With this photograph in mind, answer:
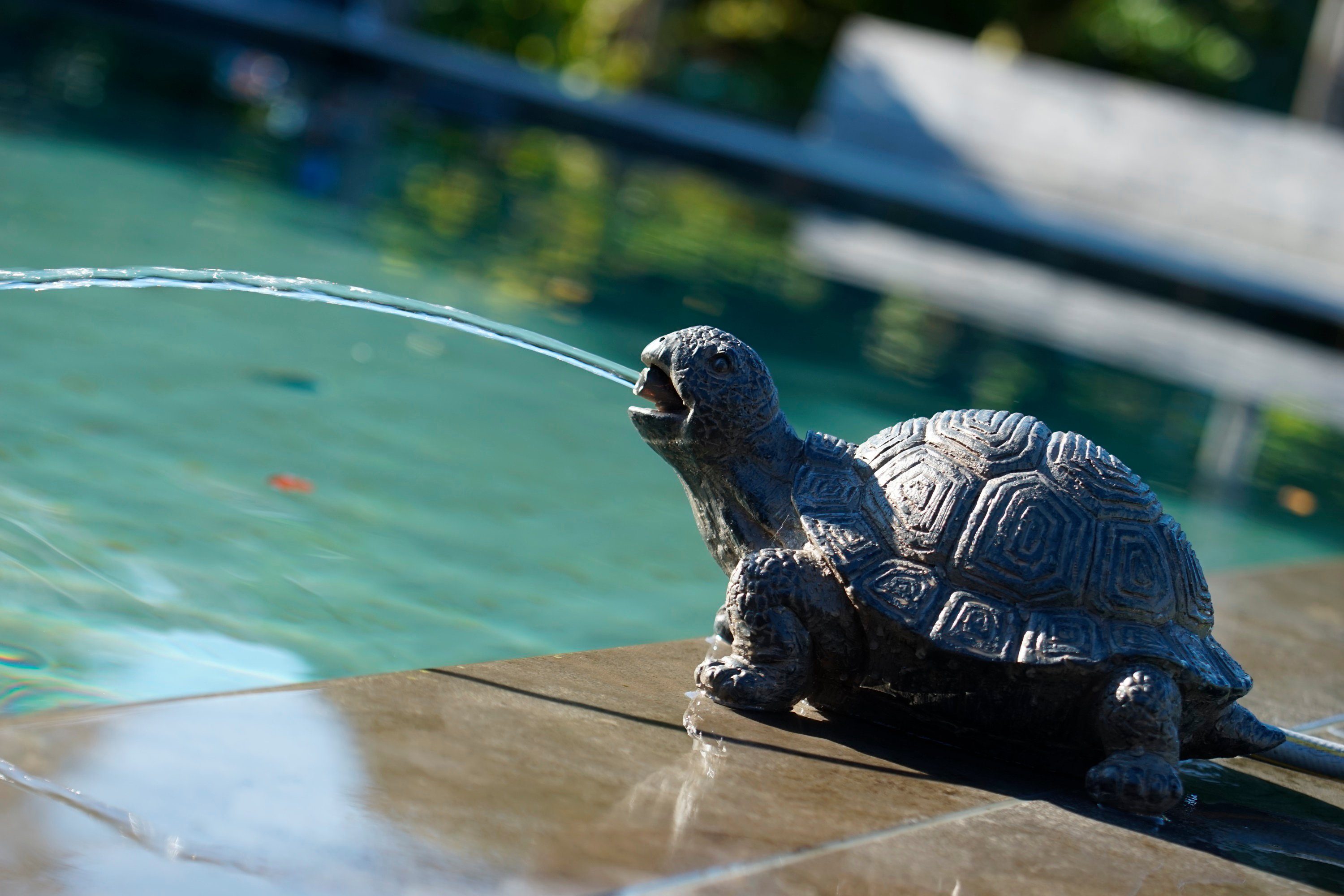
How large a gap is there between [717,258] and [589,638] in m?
7.74

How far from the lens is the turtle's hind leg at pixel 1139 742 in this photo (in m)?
2.70

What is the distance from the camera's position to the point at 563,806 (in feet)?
7.28

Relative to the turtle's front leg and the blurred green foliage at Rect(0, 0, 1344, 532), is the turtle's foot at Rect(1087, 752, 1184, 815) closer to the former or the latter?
the turtle's front leg

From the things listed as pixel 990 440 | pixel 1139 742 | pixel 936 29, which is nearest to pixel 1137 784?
pixel 1139 742

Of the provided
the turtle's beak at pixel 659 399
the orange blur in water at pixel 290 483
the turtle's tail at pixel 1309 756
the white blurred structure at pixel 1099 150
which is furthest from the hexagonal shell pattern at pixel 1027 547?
the white blurred structure at pixel 1099 150

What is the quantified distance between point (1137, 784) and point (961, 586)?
53 centimetres

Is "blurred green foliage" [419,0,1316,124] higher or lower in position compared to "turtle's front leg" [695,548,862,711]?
higher

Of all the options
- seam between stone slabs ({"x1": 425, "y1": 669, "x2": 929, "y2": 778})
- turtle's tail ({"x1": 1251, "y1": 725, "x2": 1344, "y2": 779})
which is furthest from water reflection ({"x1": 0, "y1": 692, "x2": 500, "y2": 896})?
turtle's tail ({"x1": 1251, "y1": 725, "x2": 1344, "y2": 779})

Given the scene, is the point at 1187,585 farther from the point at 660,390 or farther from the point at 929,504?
the point at 660,390

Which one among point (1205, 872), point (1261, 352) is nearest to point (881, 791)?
point (1205, 872)

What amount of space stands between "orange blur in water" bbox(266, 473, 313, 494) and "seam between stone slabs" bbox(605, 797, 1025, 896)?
9.19ft

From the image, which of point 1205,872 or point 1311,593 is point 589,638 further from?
point 1311,593

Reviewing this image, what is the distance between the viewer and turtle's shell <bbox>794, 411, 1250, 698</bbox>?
2.73m

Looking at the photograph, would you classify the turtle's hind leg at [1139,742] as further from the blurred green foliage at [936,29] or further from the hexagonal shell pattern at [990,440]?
the blurred green foliage at [936,29]
